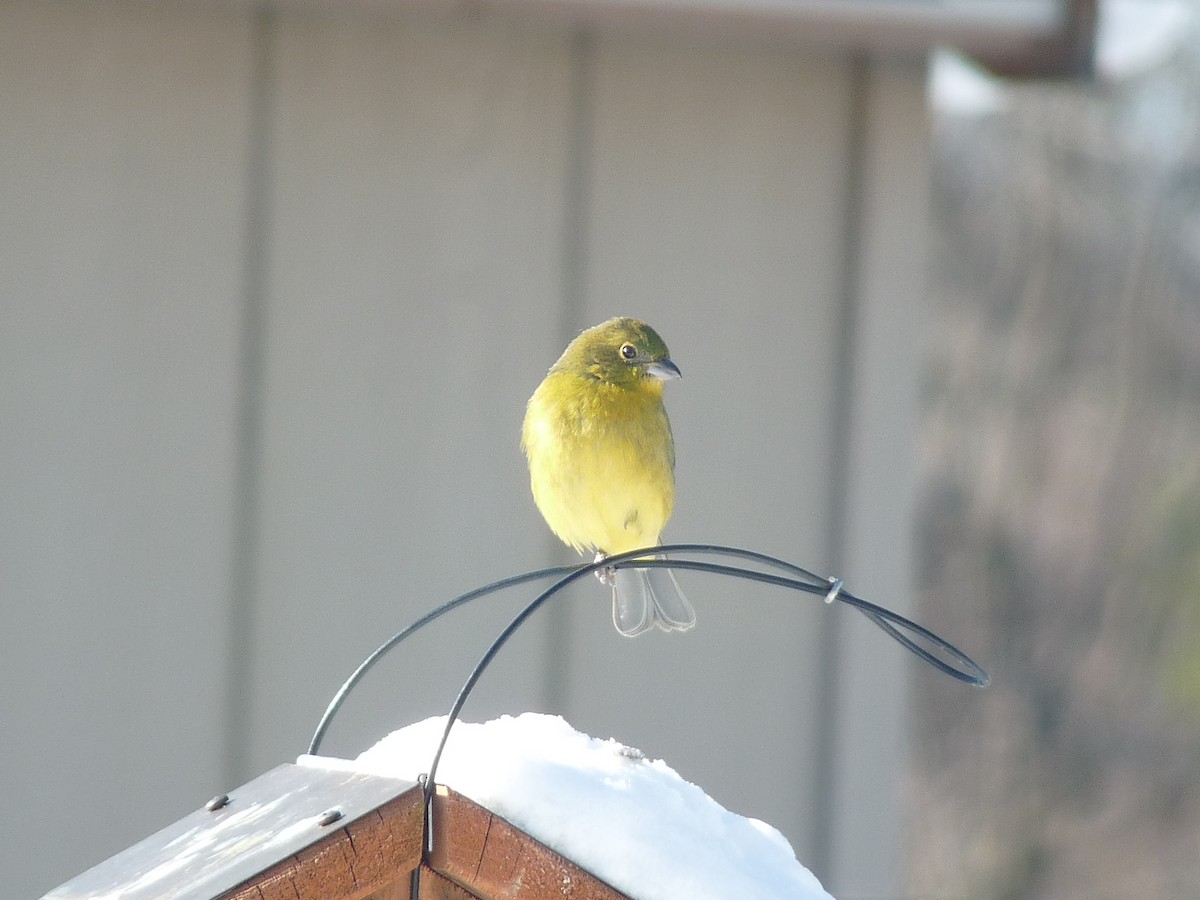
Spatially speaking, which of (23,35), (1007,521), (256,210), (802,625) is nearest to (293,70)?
(256,210)

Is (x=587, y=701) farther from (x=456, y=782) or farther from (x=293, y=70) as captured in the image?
(x=456, y=782)

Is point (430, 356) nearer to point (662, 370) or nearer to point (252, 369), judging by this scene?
point (252, 369)

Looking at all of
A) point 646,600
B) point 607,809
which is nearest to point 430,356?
point 646,600

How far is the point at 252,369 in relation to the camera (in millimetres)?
4363

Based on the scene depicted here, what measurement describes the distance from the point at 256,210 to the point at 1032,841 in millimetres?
7561

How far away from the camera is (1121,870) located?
33.5 feet

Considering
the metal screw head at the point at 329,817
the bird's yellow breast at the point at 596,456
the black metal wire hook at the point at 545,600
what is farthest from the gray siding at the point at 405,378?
the metal screw head at the point at 329,817

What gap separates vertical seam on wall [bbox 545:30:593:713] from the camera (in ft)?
14.8

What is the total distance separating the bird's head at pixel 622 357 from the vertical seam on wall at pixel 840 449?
1557 mm

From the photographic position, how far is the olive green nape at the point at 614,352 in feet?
10.2

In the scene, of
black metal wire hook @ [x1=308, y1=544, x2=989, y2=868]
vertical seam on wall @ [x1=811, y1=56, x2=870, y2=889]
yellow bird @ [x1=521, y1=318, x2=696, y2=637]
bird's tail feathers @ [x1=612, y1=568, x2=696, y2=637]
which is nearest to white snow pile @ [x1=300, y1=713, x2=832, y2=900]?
black metal wire hook @ [x1=308, y1=544, x2=989, y2=868]

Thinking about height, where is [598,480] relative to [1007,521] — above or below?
above

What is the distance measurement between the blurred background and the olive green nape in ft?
4.01

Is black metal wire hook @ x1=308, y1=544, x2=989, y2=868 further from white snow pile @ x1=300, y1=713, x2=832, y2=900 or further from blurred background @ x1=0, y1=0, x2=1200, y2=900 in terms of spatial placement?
blurred background @ x1=0, y1=0, x2=1200, y2=900
